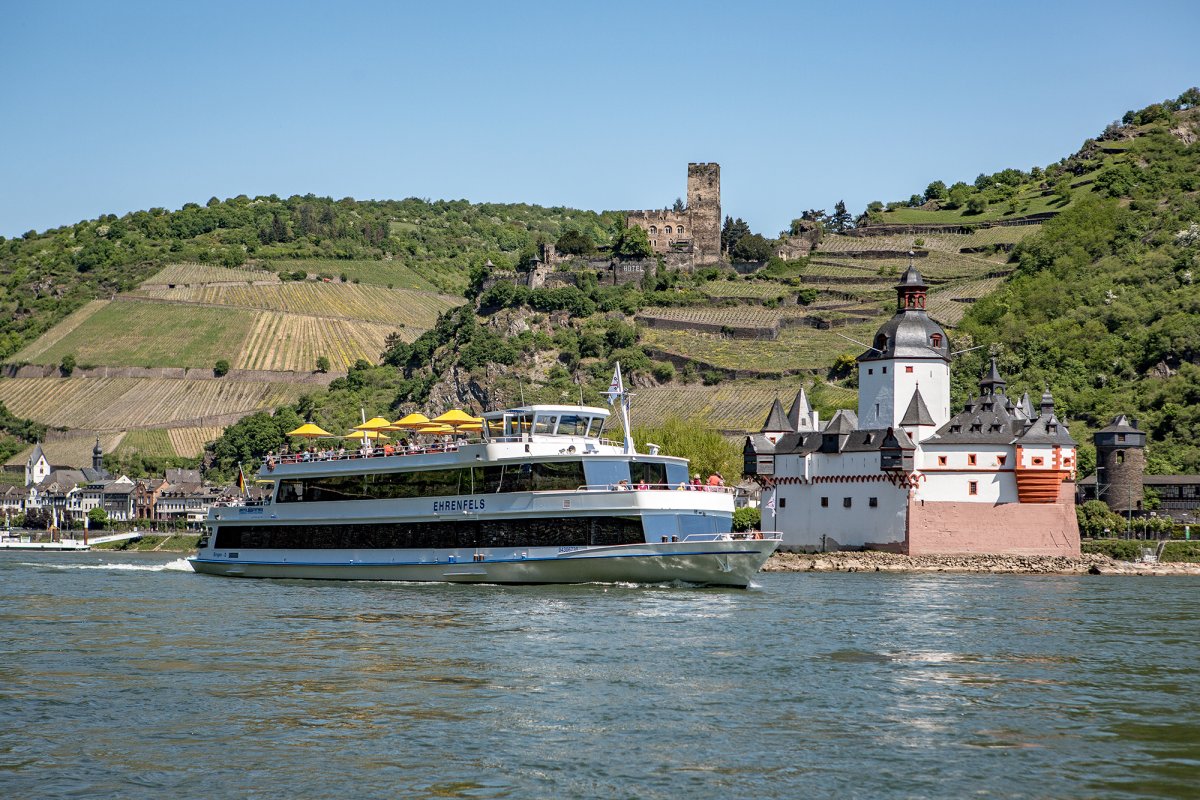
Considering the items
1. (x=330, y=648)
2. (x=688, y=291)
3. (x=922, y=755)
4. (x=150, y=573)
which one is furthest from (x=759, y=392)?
(x=922, y=755)

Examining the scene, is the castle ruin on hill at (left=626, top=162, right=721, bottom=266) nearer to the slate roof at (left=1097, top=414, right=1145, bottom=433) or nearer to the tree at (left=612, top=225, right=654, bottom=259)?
the tree at (left=612, top=225, right=654, bottom=259)

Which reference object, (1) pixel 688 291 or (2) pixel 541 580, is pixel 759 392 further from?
(2) pixel 541 580

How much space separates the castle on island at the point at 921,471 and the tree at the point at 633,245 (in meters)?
59.9

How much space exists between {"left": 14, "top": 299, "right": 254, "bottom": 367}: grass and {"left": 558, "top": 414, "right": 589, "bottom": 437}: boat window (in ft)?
348

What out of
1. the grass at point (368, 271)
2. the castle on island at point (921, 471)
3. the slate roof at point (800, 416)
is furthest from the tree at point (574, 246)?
the castle on island at point (921, 471)

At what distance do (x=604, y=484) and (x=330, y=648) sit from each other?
12998 mm

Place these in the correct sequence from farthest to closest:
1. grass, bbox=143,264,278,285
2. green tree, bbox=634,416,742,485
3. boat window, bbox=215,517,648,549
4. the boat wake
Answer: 1. grass, bbox=143,264,278,285
2. green tree, bbox=634,416,742,485
3. the boat wake
4. boat window, bbox=215,517,648,549

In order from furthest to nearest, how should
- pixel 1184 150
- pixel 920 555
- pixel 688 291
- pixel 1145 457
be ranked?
pixel 1184 150 < pixel 688 291 < pixel 1145 457 < pixel 920 555

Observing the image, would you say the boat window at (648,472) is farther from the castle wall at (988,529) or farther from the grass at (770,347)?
the grass at (770,347)

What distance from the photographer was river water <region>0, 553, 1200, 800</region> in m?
18.2

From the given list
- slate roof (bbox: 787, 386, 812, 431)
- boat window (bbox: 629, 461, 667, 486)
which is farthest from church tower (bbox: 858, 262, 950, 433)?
boat window (bbox: 629, 461, 667, 486)

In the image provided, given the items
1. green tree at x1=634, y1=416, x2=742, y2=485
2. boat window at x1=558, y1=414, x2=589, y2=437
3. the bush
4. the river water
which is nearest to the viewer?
the river water

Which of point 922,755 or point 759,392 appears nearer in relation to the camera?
point 922,755

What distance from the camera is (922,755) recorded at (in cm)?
1945
